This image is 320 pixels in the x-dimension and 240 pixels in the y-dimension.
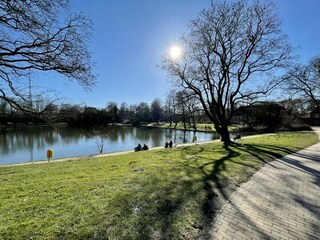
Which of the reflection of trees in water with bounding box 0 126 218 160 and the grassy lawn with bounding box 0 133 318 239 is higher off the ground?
the grassy lawn with bounding box 0 133 318 239

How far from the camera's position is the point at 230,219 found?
3.55 metres

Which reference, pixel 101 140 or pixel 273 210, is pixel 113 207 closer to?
pixel 273 210

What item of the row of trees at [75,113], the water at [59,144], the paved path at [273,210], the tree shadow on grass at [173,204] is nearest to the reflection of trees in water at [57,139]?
the water at [59,144]

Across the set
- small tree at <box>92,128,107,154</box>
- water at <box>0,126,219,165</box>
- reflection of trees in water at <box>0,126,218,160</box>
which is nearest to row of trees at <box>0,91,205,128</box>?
small tree at <box>92,128,107,154</box>

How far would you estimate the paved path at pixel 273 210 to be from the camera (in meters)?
3.20

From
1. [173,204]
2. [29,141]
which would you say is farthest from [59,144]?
[173,204]

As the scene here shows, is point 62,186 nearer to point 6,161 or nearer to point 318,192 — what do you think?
point 318,192

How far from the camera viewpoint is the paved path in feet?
10.5

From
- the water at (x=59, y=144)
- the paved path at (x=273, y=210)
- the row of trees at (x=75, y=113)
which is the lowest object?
the water at (x=59, y=144)

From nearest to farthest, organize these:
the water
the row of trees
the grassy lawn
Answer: the grassy lawn
the row of trees
the water

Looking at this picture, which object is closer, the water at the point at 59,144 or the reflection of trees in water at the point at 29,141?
the water at the point at 59,144

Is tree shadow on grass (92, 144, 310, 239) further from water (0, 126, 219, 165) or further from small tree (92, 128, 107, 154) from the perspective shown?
small tree (92, 128, 107, 154)

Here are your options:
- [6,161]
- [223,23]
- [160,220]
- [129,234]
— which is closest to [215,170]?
[160,220]

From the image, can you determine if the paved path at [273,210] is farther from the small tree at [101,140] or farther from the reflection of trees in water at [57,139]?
the small tree at [101,140]
